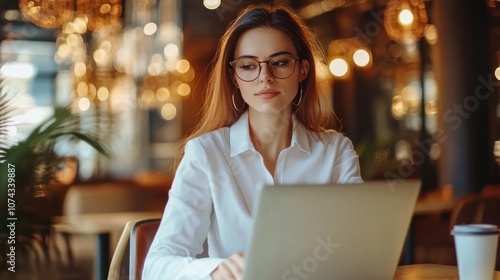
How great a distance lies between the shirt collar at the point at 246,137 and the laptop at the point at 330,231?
22.0 inches

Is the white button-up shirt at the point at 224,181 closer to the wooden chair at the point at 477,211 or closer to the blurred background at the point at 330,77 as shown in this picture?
the blurred background at the point at 330,77

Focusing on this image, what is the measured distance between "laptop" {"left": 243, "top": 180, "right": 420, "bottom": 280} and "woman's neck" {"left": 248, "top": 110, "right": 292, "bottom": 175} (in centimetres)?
58

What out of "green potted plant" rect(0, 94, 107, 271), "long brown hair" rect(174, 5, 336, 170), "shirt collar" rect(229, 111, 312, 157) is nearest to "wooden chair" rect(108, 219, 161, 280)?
"long brown hair" rect(174, 5, 336, 170)

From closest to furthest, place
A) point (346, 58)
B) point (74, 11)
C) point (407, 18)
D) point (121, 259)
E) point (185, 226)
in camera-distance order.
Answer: point (185, 226)
point (121, 259)
point (74, 11)
point (407, 18)
point (346, 58)

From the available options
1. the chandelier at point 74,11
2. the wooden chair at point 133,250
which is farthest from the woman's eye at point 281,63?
the chandelier at point 74,11

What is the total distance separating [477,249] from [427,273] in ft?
1.00

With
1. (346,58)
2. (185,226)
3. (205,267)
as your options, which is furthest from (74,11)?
(205,267)

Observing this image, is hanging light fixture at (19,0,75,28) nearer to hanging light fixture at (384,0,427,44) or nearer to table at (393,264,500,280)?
hanging light fixture at (384,0,427,44)

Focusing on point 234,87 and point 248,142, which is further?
point 234,87

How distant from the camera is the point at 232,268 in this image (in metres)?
1.34

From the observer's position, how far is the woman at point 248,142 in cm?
170

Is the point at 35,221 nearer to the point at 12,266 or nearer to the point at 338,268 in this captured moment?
the point at 12,266

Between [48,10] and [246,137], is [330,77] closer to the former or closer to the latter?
[48,10]

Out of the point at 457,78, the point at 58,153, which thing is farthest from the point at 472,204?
the point at 58,153
